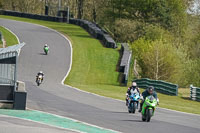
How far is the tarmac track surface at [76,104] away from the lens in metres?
16.6

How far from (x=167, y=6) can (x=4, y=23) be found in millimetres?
22882

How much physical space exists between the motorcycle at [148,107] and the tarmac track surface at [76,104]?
298 millimetres

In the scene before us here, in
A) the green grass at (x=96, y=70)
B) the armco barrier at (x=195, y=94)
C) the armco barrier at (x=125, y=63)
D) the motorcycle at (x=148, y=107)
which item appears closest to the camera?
the motorcycle at (x=148, y=107)

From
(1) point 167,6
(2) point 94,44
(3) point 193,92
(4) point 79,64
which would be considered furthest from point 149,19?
(3) point 193,92

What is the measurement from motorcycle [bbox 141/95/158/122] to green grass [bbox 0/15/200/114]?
11050 millimetres

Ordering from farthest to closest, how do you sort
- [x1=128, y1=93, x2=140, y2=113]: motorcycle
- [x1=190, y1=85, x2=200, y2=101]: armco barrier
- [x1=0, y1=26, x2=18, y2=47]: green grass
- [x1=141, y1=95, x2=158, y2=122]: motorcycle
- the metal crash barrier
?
[x1=0, y1=26, x2=18, y2=47]: green grass, [x1=190, y1=85, x2=200, y2=101]: armco barrier, [x1=128, y1=93, x2=140, y2=113]: motorcycle, the metal crash barrier, [x1=141, y1=95, x2=158, y2=122]: motorcycle

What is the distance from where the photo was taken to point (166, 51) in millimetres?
47156

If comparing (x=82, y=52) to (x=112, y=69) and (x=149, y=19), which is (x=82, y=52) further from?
(x=149, y=19)

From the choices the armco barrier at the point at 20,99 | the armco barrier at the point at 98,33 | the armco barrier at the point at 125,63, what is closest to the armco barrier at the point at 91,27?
the armco barrier at the point at 98,33

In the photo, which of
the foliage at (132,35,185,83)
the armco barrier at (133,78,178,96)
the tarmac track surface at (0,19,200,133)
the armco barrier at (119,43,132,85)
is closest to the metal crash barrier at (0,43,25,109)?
the tarmac track surface at (0,19,200,133)

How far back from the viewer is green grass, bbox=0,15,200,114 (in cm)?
3165

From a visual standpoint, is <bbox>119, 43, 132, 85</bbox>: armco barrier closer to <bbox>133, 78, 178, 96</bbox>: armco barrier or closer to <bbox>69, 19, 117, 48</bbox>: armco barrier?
<bbox>133, 78, 178, 96</bbox>: armco barrier

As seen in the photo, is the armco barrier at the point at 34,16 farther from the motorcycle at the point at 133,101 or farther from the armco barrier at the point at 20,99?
the armco barrier at the point at 20,99

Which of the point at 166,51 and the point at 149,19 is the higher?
the point at 149,19
